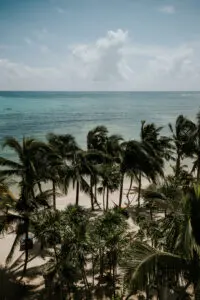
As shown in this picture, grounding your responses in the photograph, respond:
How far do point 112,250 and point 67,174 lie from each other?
30.4 ft

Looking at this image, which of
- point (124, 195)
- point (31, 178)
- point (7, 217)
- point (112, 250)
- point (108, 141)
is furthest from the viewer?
point (124, 195)

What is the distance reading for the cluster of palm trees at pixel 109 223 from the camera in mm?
6434

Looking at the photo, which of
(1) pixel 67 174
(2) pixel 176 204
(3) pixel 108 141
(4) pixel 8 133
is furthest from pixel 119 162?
(4) pixel 8 133

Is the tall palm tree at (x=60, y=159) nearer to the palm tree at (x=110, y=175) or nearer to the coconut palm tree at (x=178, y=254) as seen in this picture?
the palm tree at (x=110, y=175)

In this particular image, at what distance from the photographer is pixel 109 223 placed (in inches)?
408

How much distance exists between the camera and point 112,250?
10.2 m

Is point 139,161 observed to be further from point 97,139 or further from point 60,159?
point 60,159

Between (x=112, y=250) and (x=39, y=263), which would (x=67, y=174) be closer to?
(x=39, y=263)

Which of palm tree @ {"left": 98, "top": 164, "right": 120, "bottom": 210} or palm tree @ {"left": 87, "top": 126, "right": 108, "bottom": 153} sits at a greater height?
palm tree @ {"left": 87, "top": 126, "right": 108, "bottom": 153}

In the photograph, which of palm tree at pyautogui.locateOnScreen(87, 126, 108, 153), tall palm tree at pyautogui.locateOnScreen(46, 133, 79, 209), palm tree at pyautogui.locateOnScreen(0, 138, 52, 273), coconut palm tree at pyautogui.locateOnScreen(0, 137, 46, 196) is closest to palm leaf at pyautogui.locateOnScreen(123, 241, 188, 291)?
palm tree at pyautogui.locateOnScreen(0, 138, 52, 273)

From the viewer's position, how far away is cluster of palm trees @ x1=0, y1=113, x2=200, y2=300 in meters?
6.43

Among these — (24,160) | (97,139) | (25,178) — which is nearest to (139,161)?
(97,139)

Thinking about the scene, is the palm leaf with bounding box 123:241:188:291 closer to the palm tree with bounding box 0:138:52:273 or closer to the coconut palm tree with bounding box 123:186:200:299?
the coconut palm tree with bounding box 123:186:200:299

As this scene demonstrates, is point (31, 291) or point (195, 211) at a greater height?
point (195, 211)
